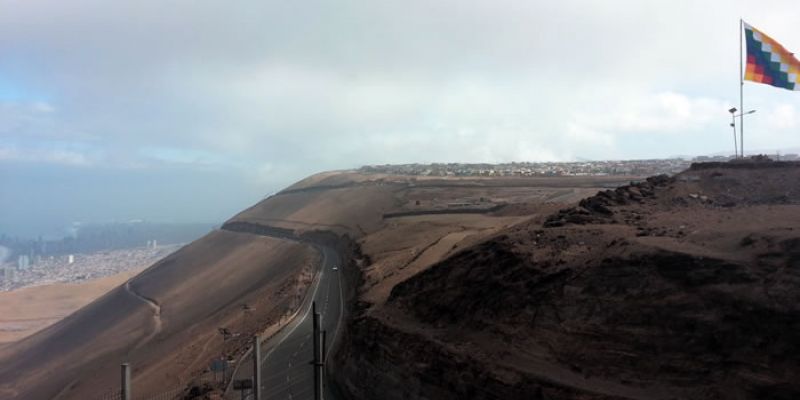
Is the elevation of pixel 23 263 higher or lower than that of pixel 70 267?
lower

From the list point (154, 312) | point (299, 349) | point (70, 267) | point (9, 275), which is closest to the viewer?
point (299, 349)

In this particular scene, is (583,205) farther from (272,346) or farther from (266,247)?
(266,247)

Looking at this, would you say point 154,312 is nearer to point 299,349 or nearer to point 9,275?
point 299,349

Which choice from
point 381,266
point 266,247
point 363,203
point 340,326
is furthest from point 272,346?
point 363,203

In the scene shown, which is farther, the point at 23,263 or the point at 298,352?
the point at 23,263

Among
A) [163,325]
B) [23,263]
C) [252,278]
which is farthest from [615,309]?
[23,263]

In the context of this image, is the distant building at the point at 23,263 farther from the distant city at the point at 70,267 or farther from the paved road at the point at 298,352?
the paved road at the point at 298,352
